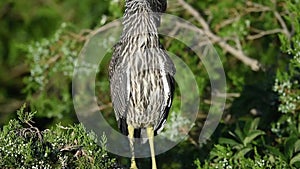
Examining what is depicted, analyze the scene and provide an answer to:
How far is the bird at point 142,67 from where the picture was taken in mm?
3748

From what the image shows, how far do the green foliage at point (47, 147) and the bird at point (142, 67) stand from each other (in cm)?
54

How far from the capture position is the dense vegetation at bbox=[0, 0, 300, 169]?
3250 millimetres

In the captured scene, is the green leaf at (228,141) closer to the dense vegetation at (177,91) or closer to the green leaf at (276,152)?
the dense vegetation at (177,91)

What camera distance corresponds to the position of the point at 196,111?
541 centimetres

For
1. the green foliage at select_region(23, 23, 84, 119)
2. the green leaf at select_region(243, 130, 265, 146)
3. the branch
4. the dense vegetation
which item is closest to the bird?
the dense vegetation

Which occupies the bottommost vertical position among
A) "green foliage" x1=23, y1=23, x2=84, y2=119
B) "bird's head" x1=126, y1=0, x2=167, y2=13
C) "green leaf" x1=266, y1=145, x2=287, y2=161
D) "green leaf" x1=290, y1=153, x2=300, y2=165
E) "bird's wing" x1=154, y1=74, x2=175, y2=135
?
"green leaf" x1=290, y1=153, x2=300, y2=165

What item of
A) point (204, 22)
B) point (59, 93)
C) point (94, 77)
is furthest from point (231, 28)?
point (59, 93)

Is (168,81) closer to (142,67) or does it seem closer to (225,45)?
(142,67)

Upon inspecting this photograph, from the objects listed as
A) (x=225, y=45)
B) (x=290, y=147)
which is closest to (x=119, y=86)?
(x=290, y=147)

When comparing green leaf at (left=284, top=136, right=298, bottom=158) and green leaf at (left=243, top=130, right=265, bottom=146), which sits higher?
green leaf at (left=243, top=130, right=265, bottom=146)

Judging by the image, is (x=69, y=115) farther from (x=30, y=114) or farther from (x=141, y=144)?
(x=30, y=114)

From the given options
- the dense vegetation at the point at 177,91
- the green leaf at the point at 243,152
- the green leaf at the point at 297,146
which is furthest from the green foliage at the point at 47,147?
the green leaf at the point at 297,146

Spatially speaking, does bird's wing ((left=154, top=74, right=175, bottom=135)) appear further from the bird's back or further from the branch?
the branch

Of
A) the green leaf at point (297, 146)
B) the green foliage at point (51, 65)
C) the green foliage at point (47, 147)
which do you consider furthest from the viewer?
the green foliage at point (51, 65)
